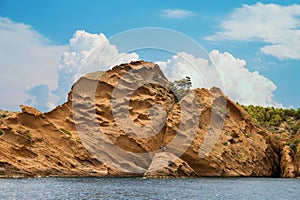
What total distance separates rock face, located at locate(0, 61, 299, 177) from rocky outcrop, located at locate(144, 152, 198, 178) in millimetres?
174

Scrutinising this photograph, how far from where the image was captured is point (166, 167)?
8656 cm

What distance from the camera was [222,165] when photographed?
97938 millimetres

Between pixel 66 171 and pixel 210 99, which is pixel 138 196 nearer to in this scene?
pixel 66 171

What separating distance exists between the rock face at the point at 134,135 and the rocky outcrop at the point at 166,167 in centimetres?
17

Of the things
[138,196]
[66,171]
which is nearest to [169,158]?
[66,171]

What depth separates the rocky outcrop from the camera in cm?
8650

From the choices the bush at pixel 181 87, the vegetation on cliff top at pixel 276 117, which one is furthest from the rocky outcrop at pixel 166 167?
the vegetation on cliff top at pixel 276 117

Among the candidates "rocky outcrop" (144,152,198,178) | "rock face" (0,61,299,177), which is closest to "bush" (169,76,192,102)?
"rock face" (0,61,299,177)

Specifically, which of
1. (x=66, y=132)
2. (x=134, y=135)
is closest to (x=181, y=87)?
(x=134, y=135)

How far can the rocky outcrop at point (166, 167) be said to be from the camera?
284 ft

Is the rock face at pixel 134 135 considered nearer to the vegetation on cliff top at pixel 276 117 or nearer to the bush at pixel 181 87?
the bush at pixel 181 87

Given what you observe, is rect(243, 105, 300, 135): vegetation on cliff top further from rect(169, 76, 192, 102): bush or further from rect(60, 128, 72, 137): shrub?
rect(60, 128, 72, 137): shrub

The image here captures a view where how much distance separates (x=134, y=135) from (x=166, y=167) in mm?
10998

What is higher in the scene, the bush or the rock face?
the bush
